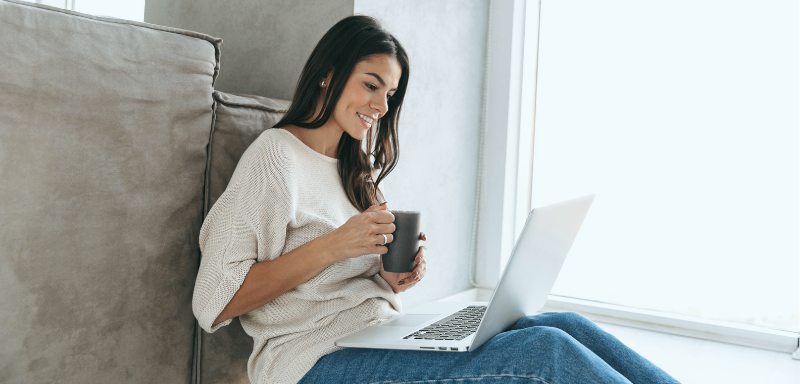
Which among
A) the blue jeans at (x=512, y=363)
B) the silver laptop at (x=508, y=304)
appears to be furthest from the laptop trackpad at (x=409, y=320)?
the blue jeans at (x=512, y=363)

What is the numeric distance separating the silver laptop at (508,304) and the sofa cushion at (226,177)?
356 mm

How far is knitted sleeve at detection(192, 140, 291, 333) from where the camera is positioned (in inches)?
38.4

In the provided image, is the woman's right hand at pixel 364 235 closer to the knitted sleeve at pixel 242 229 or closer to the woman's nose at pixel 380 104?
the knitted sleeve at pixel 242 229

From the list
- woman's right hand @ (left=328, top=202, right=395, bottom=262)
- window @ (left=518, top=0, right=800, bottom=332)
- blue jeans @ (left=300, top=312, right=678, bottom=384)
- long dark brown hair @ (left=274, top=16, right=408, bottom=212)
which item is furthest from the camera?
window @ (left=518, top=0, right=800, bottom=332)

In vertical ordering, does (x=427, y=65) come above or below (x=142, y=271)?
above

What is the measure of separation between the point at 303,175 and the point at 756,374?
1.55 m

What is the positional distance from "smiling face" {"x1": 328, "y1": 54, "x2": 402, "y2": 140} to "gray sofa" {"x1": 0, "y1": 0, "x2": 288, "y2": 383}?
0.26 m

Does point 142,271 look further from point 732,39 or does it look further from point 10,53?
point 732,39

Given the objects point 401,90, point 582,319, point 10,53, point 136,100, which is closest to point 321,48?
point 401,90

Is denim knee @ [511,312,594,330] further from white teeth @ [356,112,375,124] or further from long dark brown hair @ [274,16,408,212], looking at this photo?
white teeth @ [356,112,375,124]

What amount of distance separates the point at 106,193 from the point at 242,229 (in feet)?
0.85

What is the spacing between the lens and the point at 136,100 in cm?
100

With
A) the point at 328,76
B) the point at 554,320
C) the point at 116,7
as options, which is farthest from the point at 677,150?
the point at 116,7

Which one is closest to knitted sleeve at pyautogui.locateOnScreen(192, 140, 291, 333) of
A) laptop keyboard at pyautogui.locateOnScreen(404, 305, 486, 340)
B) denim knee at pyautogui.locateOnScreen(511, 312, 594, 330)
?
laptop keyboard at pyautogui.locateOnScreen(404, 305, 486, 340)
